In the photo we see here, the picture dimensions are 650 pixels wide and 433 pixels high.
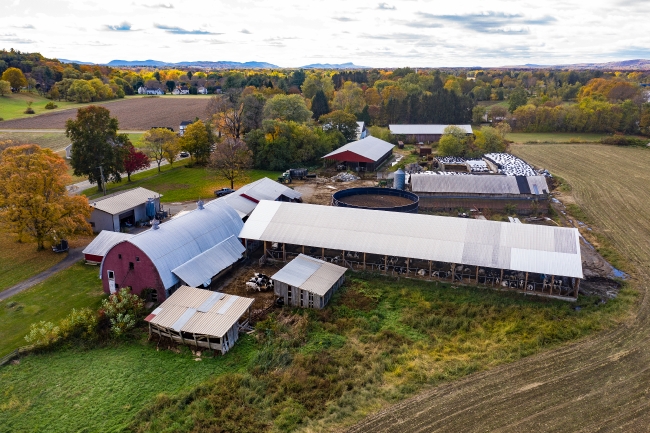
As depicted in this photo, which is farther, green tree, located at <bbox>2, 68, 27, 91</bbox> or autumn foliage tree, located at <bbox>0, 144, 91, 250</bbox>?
green tree, located at <bbox>2, 68, 27, 91</bbox>

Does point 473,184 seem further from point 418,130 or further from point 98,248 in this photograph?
point 418,130

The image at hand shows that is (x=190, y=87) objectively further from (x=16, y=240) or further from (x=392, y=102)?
(x=16, y=240)

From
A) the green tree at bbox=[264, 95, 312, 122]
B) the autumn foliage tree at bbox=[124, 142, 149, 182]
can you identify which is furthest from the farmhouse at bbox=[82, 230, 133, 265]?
the green tree at bbox=[264, 95, 312, 122]

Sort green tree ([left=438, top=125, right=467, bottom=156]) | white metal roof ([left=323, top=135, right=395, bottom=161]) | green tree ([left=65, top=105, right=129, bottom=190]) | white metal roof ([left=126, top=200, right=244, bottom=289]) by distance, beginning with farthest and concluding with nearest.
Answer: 1. green tree ([left=438, top=125, right=467, bottom=156])
2. white metal roof ([left=323, top=135, right=395, bottom=161])
3. green tree ([left=65, top=105, right=129, bottom=190])
4. white metal roof ([left=126, top=200, right=244, bottom=289])

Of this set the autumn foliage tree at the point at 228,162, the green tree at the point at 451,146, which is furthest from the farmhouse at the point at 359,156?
the autumn foliage tree at the point at 228,162

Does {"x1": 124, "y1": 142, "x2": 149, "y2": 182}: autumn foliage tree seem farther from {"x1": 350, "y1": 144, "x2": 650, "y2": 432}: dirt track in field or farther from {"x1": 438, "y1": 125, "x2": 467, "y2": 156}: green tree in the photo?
{"x1": 350, "y1": 144, "x2": 650, "y2": 432}: dirt track in field

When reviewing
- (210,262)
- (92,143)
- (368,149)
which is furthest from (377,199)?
(92,143)
